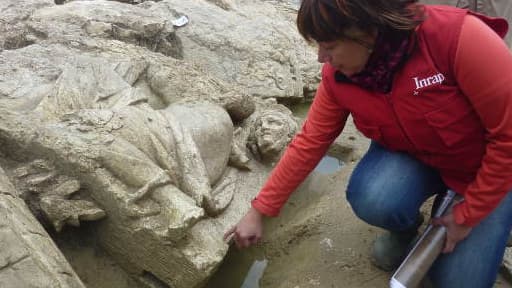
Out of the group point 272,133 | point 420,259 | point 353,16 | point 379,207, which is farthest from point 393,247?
point 353,16

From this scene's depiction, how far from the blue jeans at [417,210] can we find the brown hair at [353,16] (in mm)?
643

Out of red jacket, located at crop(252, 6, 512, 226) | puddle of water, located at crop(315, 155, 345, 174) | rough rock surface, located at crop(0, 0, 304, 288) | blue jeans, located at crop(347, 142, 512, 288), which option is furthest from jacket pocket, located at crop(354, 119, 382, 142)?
puddle of water, located at crop(315, 155, 345, 174)

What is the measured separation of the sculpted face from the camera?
3.10m

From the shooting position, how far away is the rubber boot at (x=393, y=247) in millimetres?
2311

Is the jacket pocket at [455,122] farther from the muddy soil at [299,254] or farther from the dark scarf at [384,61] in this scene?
the muddy soil at [299,254]

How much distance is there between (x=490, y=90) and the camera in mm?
1597

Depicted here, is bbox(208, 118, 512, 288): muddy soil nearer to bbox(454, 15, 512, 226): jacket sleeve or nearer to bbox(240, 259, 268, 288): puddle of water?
bbox(240, 259, 268, 288): puddle of water

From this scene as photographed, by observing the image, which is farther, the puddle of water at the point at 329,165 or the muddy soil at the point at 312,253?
the puddle of water at the point at 329,165

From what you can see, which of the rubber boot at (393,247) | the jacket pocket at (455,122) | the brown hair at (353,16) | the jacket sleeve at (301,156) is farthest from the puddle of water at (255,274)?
the brown hair at (353,16)

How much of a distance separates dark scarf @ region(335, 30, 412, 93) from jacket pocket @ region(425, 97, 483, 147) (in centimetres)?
17

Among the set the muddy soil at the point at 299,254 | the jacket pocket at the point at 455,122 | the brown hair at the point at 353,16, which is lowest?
the muddy soil at the point at 299,254

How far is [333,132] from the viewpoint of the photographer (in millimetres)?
2023

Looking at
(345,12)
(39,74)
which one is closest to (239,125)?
(39,74)

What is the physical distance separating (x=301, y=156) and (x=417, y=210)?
1.68 ft
